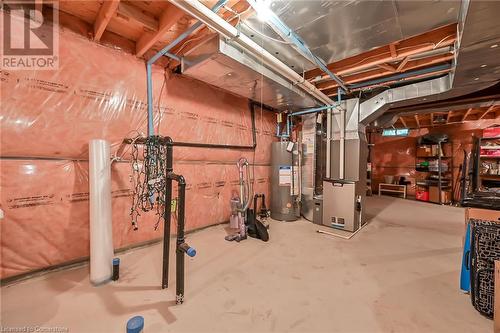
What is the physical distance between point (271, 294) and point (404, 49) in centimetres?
281

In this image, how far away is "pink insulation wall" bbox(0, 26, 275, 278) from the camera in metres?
1.74

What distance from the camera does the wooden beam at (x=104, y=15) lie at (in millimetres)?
1672

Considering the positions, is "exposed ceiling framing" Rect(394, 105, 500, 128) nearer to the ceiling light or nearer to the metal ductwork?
the metal ductwork

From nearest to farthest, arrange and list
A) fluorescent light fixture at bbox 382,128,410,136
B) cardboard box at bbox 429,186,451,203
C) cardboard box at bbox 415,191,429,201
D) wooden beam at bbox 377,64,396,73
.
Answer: wooden beam at bbox 377,64,396,73, fluorescent light fixture at bbox 382,128,410,136, cardboard box at bbox 429,186,451,203, cardboard box at bbox 415,191,429,201

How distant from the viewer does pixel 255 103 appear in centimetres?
394

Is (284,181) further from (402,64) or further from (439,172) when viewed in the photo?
(439,172)

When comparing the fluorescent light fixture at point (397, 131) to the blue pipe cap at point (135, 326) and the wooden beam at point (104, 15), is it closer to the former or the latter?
the wooden beam at point (104, 15)

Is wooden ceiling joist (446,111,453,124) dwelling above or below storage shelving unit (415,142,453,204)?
above

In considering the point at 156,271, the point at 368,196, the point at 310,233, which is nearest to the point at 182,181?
the point at 156,271

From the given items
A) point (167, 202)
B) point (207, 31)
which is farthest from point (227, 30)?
point (167, 202)

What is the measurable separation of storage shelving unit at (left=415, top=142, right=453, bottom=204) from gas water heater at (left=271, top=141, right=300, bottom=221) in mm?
4783

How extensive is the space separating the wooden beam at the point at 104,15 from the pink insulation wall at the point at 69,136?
0.17 metres

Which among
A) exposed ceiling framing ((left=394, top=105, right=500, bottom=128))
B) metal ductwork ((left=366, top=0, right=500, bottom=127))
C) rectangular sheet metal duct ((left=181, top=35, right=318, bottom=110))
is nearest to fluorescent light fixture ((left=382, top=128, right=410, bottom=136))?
exposed ceiling framing ((left=394, top=105, right=500, bottom=128))

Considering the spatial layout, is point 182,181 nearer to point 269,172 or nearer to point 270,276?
point 270,276
